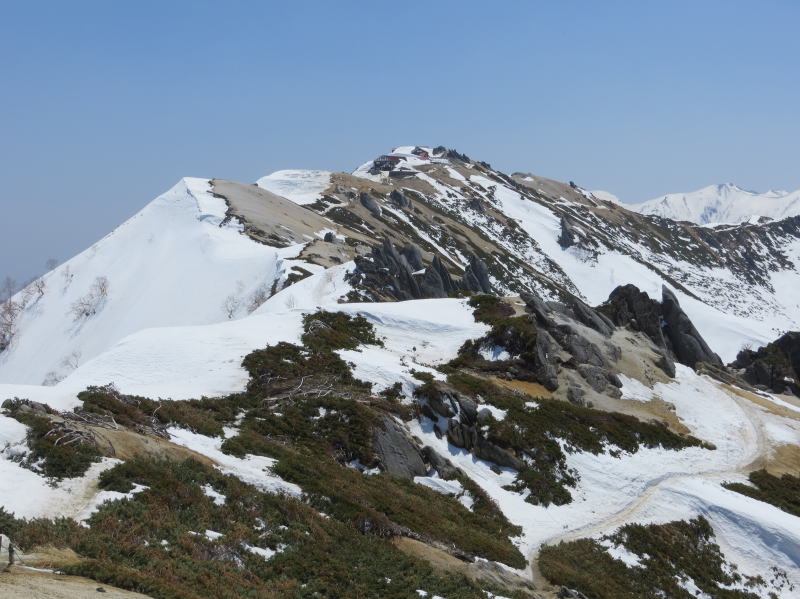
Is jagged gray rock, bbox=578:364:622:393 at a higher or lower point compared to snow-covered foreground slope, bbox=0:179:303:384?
lower

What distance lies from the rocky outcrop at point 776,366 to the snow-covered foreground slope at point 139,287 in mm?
60765

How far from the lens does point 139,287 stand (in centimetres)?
8962

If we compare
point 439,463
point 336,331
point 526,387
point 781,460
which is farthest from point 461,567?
point 781,460

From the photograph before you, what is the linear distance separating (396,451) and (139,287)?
75.6 metres

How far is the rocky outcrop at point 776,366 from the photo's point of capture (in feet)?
220

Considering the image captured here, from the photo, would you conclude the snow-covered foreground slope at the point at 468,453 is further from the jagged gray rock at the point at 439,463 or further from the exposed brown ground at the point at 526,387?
the exposed brown ground at the point at 526,387

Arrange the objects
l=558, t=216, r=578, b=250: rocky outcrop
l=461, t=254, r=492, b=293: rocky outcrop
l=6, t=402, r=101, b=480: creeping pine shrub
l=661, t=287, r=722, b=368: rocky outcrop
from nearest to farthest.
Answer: l=6, t=402, r=101, b=480: creeping pine shrub
l=661, t=287, r=722, b=368: rocky outcrop
l=461, t=254, r=492, b=293: rocky outcrop
l=558, t=216, r=578, b=250: rocky outcrop

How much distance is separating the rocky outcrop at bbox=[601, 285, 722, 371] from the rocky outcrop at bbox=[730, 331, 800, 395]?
423 centimetres

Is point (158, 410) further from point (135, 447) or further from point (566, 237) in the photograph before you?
point (566, 237)

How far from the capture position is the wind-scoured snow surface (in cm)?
17012

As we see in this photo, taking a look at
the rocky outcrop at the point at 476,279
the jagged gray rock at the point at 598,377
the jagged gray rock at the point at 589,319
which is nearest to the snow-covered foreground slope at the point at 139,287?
the rocky outcrop at the point at 476,279

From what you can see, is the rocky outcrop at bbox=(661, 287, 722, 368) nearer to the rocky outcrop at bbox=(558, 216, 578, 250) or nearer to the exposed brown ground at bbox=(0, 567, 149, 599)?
the exposed brown ground at bbox=(0, 567, 149, 599)

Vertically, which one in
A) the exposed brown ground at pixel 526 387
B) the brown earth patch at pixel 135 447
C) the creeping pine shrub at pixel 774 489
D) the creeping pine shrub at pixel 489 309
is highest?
the creeping pine shrub at pixel 489 309

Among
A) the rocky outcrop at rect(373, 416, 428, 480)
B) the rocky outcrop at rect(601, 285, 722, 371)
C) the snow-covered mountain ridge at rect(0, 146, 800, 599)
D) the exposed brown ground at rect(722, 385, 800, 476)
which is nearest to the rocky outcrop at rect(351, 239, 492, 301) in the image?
the snow-covered mountain ridge at rect(0, 146, 800, 599)
